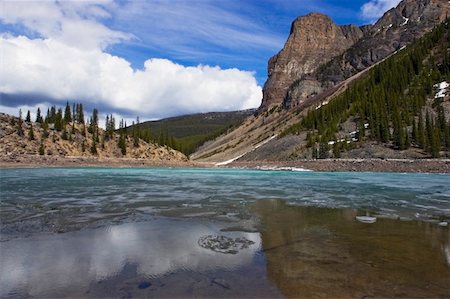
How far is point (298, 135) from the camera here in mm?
122438

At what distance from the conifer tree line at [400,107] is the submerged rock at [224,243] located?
76.1 m

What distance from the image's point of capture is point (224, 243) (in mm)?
9672

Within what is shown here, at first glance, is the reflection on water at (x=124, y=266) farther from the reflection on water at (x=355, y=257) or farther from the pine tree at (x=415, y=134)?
the pine tree at (x=415, y=134)

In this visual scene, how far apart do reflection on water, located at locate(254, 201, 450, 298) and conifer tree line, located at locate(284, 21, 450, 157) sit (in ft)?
237

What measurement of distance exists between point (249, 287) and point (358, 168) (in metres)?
72.5

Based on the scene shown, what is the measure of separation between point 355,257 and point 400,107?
362 feet

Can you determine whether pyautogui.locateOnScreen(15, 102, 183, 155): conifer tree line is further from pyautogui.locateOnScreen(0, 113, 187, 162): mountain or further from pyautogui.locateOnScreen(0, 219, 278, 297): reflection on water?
pyautogui.locateOnScreen(0, 219, 278, 297): reflection on water

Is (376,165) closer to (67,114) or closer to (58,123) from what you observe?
(58,123)

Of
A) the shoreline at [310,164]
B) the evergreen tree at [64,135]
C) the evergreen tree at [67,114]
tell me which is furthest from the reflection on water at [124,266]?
the evergreen tree at [67,114]

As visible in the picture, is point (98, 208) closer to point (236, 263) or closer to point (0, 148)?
point (236, 263)

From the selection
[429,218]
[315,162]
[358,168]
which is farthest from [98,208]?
[315,162]

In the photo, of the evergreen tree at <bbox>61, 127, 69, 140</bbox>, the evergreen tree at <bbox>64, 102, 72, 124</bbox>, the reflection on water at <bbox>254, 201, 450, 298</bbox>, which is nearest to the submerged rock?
the reflection on water at <bbox>254, 201, 450, 298</bbox>

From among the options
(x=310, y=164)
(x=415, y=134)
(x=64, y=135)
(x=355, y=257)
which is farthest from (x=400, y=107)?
(x=355, y=257)

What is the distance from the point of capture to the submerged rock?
900 cm
